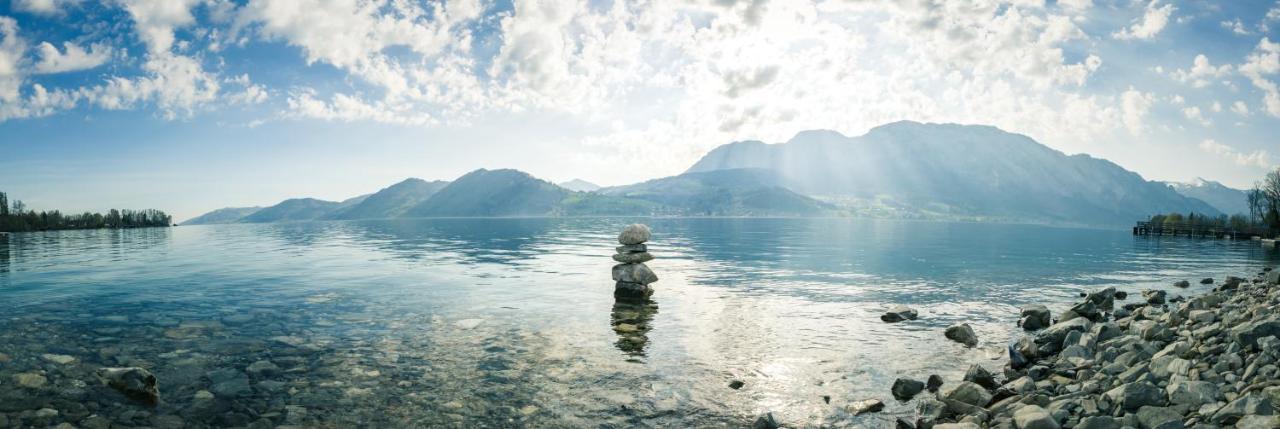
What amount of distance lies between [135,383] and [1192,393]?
27694 mm

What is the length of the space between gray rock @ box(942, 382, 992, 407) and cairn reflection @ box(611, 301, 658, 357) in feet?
37.3

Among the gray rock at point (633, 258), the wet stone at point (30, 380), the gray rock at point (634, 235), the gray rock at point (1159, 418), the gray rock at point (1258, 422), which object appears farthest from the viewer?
the gray rock at point (633, 258)

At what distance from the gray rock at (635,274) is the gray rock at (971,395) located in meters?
23.7

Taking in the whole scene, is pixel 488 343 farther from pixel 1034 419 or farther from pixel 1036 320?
pixel 1036 320

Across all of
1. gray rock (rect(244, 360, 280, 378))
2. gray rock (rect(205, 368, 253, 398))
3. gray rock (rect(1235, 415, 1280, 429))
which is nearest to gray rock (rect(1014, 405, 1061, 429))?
gray rock (rect(1235, 415, 1280, 429))

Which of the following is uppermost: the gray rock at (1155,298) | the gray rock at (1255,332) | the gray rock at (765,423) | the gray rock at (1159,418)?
the gray rock at (1255,332)

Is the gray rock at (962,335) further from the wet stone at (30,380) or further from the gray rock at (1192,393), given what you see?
the wet stone at (30,380)

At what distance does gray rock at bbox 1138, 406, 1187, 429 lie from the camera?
1132 cm

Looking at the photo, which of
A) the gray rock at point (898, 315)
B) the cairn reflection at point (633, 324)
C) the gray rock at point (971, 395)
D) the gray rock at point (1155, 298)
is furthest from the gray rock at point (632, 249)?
the gray rock at point (1155, 298)

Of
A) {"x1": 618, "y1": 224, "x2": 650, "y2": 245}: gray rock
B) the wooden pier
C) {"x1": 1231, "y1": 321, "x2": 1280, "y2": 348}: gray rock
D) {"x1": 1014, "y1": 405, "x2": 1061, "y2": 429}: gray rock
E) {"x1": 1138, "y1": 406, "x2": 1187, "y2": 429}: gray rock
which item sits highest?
{"x1": 618, "y1": 224, "x2": 650, "y2": 245}: gray rock

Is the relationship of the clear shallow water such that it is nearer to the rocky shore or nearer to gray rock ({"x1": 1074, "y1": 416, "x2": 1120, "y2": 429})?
the rocky shore

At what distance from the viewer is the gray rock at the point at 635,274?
38.5 m

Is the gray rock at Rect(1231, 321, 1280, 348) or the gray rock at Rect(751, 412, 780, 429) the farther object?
the gray rock at Rect(751, 412, 780, 429)

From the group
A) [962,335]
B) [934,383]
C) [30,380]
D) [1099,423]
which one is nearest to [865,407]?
[934,383]
